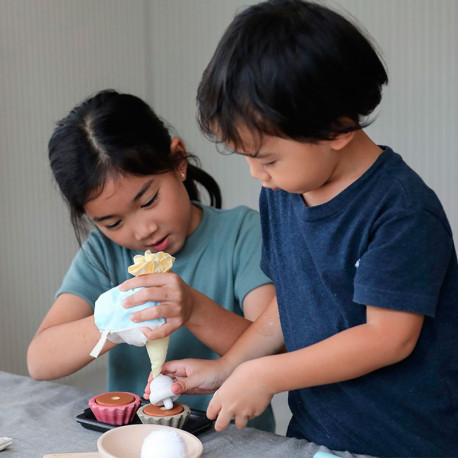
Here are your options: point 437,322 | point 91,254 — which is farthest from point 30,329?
point 437,322

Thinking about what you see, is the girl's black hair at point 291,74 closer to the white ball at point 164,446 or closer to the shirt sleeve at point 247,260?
the white ball at point 164,446

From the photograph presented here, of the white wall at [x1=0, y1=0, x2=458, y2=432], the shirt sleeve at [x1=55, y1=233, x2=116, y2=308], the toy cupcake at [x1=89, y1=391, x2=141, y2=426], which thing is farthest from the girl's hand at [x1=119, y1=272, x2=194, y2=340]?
the white wall at [x1=0, y1=0, x2=458, y2=432]

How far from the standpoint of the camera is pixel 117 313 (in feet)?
3.11

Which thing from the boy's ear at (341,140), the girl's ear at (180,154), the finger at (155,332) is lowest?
the finger at (155,332)

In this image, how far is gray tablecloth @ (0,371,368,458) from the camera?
875mm

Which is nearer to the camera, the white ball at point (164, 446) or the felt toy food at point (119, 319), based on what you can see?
the white ball at point (164, 446)

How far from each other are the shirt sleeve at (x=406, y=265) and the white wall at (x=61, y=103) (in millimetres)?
2060

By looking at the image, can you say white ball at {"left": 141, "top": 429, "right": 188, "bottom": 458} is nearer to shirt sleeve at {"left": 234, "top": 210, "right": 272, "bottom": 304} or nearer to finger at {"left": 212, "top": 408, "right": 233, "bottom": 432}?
finger at {"left": 212, "top": 408, "right": 233, "bottom": 432}

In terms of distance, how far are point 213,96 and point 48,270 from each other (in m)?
2.22

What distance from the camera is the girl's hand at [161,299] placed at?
0.94 m

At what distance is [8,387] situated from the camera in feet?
3.81

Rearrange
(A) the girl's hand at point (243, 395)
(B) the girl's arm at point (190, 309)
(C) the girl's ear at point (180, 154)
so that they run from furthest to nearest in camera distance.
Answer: (C) the girl's ear at point (180, 154)
(B) the girl's arm at point (190, 309)
(A) the girl's hand at point (243, 395)

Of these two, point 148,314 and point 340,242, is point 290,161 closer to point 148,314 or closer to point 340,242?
point 340,242

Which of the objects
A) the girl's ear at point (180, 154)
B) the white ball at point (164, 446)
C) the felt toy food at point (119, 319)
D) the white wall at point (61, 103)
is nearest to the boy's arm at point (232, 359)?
the felt toy food at point (119, 319)
